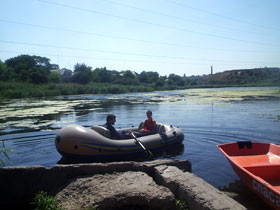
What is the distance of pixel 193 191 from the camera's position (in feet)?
9.75

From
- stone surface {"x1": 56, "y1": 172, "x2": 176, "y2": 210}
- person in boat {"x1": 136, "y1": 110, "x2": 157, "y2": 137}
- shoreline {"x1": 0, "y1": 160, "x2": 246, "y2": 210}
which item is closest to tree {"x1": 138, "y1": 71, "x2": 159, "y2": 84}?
person in boat {"x1": 136, "y1": 110, "x2": 157, "y2": 137}

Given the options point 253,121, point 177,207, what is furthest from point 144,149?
point 253,121

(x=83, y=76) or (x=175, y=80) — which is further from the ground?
(x=83, y=76)

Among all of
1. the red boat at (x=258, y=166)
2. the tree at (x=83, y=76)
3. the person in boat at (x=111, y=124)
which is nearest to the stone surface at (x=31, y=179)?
the red boat at (x=258, y=166)

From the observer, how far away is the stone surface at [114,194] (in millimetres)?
3078

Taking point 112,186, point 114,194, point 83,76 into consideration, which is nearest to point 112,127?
point 112,186

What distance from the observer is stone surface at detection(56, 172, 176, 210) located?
3078 mm

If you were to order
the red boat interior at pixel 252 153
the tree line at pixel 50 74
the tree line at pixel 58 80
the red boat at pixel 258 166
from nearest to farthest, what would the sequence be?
the red boat at pixel 258 166 → the red boat interior at pixel 252 153 → the tree line at pixel 58 80 → the tree line at pixel 50 74

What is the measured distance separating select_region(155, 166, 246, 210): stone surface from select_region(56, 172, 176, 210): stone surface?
0.48 feet

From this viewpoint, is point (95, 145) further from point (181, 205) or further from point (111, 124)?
point (181, 205)

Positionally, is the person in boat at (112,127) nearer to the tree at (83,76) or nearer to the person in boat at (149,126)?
the person in boat at (149,126)

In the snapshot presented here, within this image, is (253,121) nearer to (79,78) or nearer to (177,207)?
(177,207)

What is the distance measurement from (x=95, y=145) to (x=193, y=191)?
120 inches

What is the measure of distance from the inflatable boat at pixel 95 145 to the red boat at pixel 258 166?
6.81ft
